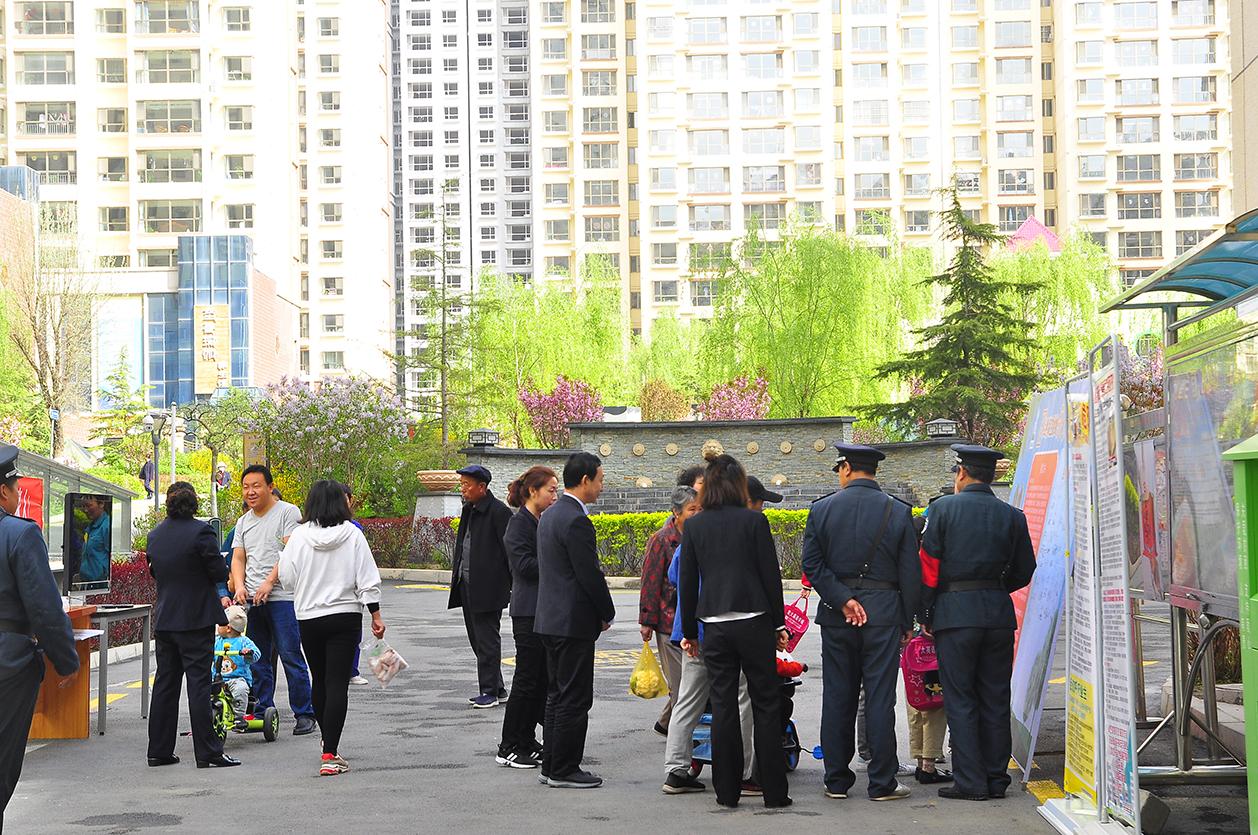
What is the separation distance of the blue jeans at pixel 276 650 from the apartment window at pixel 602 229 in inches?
3617

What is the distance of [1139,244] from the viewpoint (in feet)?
316

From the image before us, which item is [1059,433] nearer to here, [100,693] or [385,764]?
[385,764]

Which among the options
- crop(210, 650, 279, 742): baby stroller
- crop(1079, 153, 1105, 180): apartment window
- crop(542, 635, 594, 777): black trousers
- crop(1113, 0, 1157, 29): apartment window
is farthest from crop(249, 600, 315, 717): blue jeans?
crop(1113, 0, 1157, 29): apartment window

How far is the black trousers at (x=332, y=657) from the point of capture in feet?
30.9

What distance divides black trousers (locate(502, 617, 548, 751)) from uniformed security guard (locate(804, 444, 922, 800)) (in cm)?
200

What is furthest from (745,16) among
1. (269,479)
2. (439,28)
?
(269,479)

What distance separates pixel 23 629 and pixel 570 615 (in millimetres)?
3134

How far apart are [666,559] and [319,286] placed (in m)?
95.4

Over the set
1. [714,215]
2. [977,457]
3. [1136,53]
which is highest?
[1136,53]

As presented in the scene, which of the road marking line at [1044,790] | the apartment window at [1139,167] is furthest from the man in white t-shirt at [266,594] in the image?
the apartment window at [1139,167]

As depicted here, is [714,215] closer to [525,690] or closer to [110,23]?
[110,23]

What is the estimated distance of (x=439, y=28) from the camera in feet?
443

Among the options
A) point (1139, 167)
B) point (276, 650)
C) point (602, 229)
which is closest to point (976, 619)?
point (276, 650)

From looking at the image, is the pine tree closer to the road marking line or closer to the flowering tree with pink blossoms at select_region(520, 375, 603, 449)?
the flowering tree with pink blossoms at select_region(520, 375, 603, 449)
